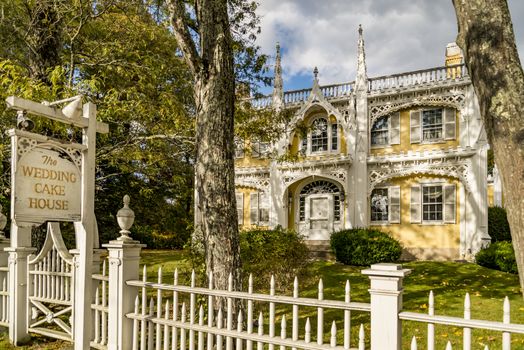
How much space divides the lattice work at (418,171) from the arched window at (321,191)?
6.21ft

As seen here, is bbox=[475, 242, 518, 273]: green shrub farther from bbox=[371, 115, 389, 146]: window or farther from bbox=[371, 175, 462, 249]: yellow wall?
bbox=[371, 115, 389, 146]: window

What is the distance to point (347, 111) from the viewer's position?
20.3 meters

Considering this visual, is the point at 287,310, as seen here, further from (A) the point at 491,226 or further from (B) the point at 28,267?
(A) the point at 491,226

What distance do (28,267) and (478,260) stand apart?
1475cm

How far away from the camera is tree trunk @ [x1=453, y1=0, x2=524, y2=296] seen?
130 inches

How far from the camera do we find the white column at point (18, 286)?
6.43 m

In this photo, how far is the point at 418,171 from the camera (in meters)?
18.6

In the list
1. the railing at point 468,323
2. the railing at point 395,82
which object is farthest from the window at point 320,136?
the railing at point 468,323

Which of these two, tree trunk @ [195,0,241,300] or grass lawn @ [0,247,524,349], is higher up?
tree trunk @ [195,0,241,300]

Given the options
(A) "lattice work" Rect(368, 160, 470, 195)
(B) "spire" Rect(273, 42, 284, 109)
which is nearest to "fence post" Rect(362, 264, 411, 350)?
(A) "lattice work" Rect(368, 160, 470, 195)

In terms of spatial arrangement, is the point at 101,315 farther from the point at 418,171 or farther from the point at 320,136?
the point at 320,136

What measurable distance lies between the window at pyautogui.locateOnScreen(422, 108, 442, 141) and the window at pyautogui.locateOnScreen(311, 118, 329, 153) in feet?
14.7

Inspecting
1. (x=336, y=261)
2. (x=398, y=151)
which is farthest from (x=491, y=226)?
(x=336, y=261)

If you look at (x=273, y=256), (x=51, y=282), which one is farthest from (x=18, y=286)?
(x=273, y=256)
